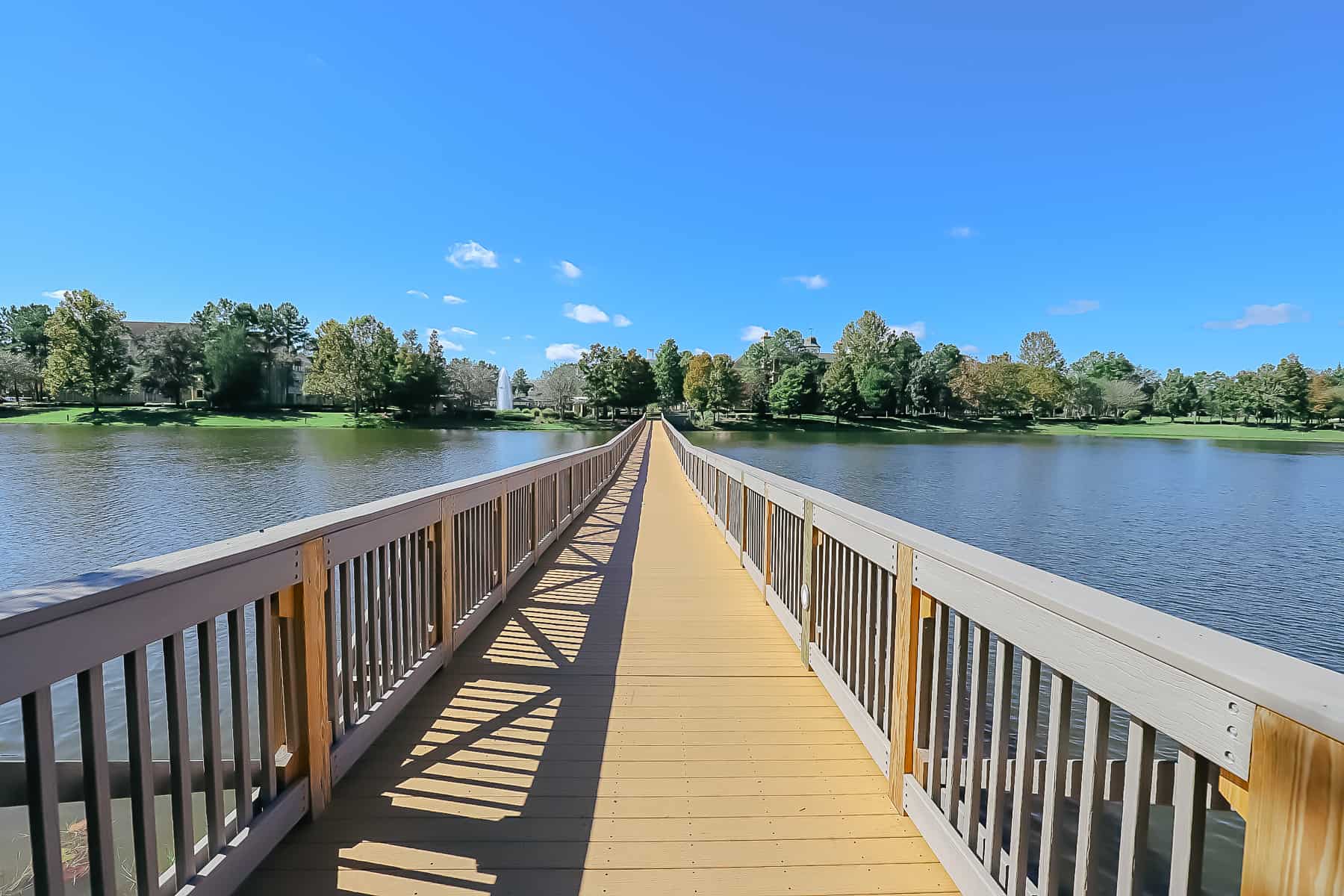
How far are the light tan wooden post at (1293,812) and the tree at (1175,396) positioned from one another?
105 meters

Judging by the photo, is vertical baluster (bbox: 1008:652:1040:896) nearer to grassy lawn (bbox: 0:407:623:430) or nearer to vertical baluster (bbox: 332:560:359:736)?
vertical baluster (bbox: 332:560:359:736)

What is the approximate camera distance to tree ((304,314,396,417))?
6153cm

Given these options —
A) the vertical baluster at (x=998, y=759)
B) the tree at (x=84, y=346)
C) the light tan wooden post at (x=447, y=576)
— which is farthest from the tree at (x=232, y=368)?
the vertical baluster at (x=998, y=759)

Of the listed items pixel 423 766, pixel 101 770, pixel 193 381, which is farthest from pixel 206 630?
pixel 193 381

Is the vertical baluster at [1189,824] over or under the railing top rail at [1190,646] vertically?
under

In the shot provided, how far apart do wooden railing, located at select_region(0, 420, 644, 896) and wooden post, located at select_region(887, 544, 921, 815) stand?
1947 mm

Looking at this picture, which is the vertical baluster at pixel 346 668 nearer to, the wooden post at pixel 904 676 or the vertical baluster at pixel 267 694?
the vertical baluster at pixel 267 694

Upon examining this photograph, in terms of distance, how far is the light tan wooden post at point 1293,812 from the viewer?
0.85 meters

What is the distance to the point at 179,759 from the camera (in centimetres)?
158

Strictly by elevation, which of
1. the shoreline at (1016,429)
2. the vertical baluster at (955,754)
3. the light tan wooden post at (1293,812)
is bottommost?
the shoreline at (1016,429)

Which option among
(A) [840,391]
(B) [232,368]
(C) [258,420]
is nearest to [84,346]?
(B) [232,368]

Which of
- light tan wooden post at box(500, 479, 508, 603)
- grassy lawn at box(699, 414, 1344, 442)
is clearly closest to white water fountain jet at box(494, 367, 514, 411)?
grassy lawn at box(699, 414, 1344, 442)

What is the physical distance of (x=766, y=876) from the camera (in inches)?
78.0

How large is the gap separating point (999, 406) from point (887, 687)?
8098 cm
